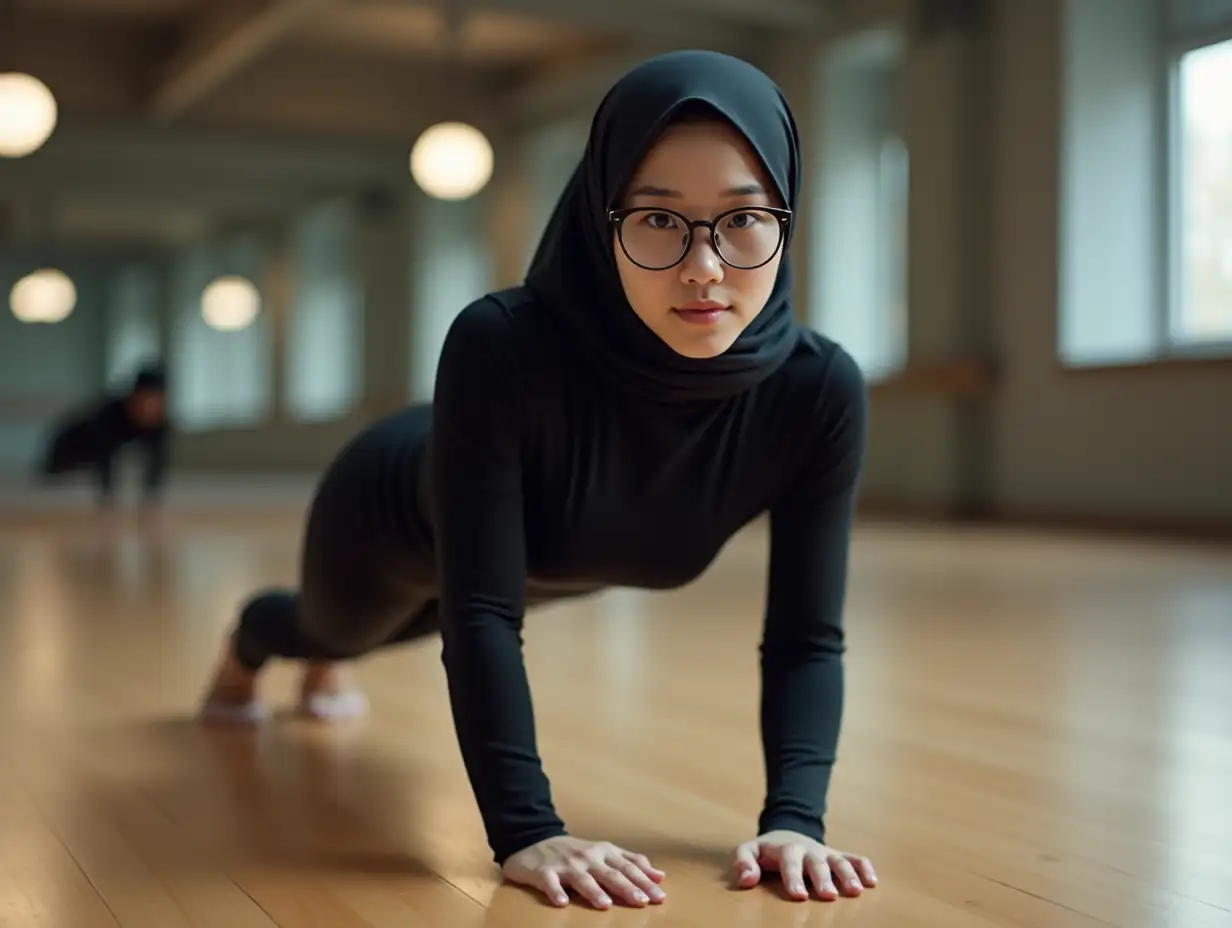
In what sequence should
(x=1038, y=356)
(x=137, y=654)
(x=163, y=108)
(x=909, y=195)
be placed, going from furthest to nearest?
(x=163, y=108) → (x=909, y=195) → (x=1038, y=356) → (x=137, y=654)

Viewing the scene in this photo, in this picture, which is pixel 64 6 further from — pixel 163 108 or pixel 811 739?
pixel 811 739

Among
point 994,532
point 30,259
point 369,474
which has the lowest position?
point 994,532

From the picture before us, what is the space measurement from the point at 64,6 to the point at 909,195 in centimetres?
549

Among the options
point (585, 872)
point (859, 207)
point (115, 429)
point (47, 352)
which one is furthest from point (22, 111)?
point (47, 352)

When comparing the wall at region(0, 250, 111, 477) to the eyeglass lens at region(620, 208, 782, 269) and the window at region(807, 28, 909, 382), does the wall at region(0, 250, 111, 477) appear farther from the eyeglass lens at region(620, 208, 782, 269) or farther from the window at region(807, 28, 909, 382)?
the eyeglass lens at region(620, 208, 782, 269)

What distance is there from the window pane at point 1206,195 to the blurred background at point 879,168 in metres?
0.01

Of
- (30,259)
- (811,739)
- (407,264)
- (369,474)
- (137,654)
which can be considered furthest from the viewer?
(30,259)

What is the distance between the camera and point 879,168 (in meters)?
8.91

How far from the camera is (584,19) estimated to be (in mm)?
8945

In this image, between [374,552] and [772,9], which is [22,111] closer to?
[772,9]

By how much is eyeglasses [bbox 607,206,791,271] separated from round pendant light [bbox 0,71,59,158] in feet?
19.1

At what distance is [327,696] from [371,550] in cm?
65

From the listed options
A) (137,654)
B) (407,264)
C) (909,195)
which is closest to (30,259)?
(407,264)

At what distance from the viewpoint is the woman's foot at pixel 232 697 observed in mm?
2268
